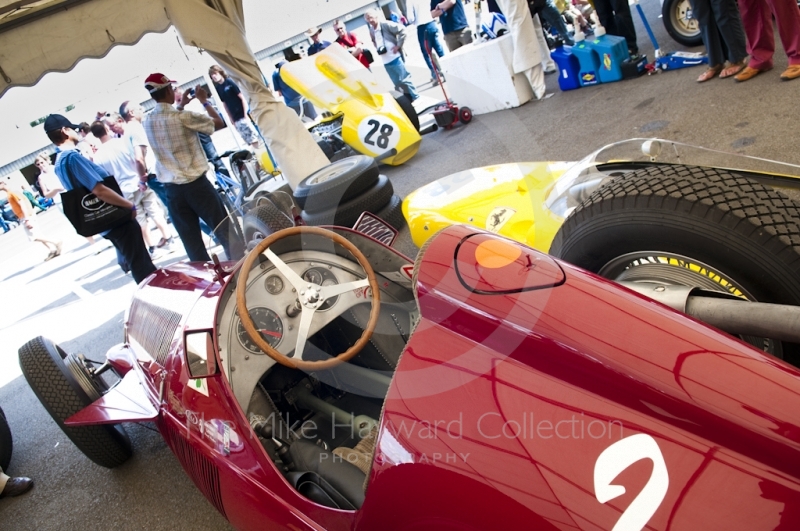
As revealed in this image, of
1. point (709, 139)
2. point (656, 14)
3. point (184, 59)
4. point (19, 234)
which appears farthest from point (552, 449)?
point (19, 234)

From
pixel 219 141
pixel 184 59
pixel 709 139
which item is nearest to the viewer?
pixel 709 139

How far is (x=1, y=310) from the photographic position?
8.08m

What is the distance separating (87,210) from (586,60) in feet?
17.4

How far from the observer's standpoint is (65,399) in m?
2.92

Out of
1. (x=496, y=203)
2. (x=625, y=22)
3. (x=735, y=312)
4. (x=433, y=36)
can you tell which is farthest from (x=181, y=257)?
(x=735, y=312)

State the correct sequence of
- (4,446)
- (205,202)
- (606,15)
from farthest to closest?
(606,15), (205,202), (4,446)

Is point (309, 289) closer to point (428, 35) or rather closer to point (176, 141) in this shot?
point (176, 141)

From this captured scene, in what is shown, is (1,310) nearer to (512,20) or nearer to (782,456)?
(512,20)

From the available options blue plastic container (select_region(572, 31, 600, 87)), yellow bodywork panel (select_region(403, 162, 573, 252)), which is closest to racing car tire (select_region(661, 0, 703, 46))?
blue plastic container (select_region(572, 31, 600, 87))

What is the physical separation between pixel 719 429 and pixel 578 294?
16.9 inches

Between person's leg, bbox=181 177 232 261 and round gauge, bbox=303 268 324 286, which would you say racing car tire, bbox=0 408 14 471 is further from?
round gauge, bbox=303 268 324 286

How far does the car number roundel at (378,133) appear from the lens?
6.18 m

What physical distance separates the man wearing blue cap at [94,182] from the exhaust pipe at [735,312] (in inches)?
164

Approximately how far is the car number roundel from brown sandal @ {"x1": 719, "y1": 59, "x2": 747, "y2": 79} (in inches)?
126
